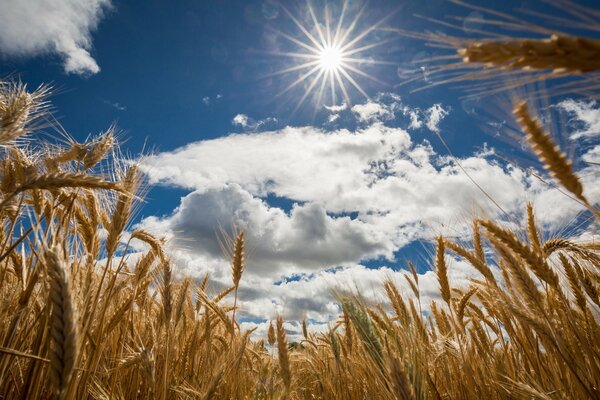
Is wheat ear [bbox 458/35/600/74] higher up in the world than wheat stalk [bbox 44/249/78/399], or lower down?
higher up

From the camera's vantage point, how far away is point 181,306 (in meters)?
3.06

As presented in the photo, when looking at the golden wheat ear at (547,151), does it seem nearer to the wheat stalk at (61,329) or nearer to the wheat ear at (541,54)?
the wheat ear at (541,54)

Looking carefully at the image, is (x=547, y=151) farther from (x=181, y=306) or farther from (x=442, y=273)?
(x=181, y=306)

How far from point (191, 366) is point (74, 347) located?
254cm

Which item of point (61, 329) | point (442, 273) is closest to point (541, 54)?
point (61, 329)

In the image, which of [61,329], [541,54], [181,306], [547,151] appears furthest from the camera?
[181,306]

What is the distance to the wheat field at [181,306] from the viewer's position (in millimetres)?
1424

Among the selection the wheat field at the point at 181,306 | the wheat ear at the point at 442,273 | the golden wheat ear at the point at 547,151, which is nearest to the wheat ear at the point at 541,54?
the wheat field at the point at 181,306

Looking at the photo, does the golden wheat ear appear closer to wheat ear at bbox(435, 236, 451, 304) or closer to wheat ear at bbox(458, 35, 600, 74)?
wheat ear at bbox(458, 35, 600, 74)

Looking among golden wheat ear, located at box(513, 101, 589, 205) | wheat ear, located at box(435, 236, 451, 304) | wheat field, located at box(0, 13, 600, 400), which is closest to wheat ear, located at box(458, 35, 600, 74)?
wheat field, located at box(0, 13, 600, 400)

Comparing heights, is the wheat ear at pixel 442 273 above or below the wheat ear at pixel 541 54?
above

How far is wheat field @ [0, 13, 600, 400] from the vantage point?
1.42 m

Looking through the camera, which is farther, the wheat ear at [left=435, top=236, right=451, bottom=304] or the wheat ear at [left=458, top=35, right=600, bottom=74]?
the wheat ear at [left=435, top=236, right=451, bottom=304]

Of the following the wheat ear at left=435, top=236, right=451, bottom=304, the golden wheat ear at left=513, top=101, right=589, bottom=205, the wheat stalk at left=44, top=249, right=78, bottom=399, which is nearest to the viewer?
the wheat stalk at left=44, top=249, right=78, bottom=399
